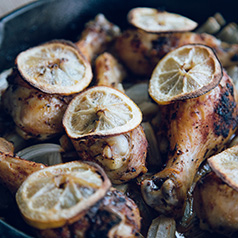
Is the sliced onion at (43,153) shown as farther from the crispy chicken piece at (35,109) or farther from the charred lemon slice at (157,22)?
the charred lemon slice at (157,22)

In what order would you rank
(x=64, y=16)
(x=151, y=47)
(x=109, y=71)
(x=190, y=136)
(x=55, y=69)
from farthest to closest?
1. (x=64, y=16)
2. (x=151, y=47)
3. (x=109, y=71)
4. (x=55, y=69)
5. (x=190, y=136)

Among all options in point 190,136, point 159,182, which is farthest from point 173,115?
point 159,182

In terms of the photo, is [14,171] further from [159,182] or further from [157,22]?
[157,22]

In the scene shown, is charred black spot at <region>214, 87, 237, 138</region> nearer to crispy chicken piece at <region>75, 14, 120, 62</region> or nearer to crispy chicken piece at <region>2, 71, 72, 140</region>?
crispy chicken piece at <region>2, 71, 72, 140</region>

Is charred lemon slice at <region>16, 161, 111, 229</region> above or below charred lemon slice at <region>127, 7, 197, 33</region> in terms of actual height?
below

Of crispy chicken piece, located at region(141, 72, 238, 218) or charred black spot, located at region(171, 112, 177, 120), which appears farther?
charred black spot, located at region(171, 112, 177, 120)

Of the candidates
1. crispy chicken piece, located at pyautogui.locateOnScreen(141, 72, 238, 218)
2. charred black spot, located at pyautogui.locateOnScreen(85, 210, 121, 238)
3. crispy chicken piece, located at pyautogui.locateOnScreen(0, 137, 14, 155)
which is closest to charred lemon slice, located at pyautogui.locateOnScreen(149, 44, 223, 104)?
crispy chicken piece, located at pyautogui.locateOnScreen(141, 72, 238, 218)
